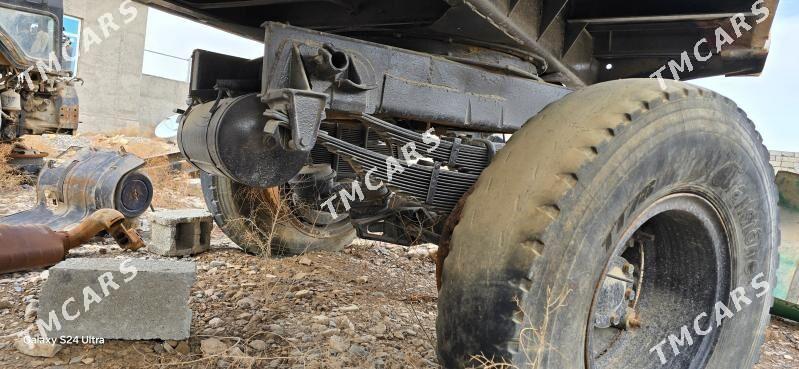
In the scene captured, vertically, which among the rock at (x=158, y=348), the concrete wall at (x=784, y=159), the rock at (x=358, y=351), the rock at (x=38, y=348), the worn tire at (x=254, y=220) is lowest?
the rock at (x=38, y=348)

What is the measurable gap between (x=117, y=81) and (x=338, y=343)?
1892 cm

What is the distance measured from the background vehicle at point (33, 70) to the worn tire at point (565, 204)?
30.5 feet

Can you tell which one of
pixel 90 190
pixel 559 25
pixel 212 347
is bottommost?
pixel 212 347

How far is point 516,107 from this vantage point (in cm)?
225

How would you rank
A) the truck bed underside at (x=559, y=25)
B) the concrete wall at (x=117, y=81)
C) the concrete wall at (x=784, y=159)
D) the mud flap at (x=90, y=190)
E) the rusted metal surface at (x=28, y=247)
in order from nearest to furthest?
the truck bed underside at (x=559, y=25) < the rusted metal surface at (x=28, y=247) < the mud flap at (x=90, y=190) < the concrete wall at (x=784, y=159) < the concrete wall at (x=117, y=81)

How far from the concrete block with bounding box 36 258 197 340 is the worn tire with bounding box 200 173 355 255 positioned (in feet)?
3.92

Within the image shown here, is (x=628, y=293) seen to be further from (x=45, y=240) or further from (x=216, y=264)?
(x=45, y=240)

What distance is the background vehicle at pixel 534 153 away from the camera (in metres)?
1.46

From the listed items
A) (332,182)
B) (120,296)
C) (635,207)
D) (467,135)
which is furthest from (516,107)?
(120,296)

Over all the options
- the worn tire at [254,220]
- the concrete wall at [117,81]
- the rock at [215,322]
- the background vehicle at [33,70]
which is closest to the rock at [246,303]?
the rock at [215,322]

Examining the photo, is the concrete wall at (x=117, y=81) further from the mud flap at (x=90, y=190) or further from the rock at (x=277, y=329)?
the rock at (x=277, y=329)

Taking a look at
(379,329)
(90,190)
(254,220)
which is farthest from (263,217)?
(90,190)

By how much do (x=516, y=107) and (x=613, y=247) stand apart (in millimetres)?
835

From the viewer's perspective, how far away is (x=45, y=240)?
11.6 ft
